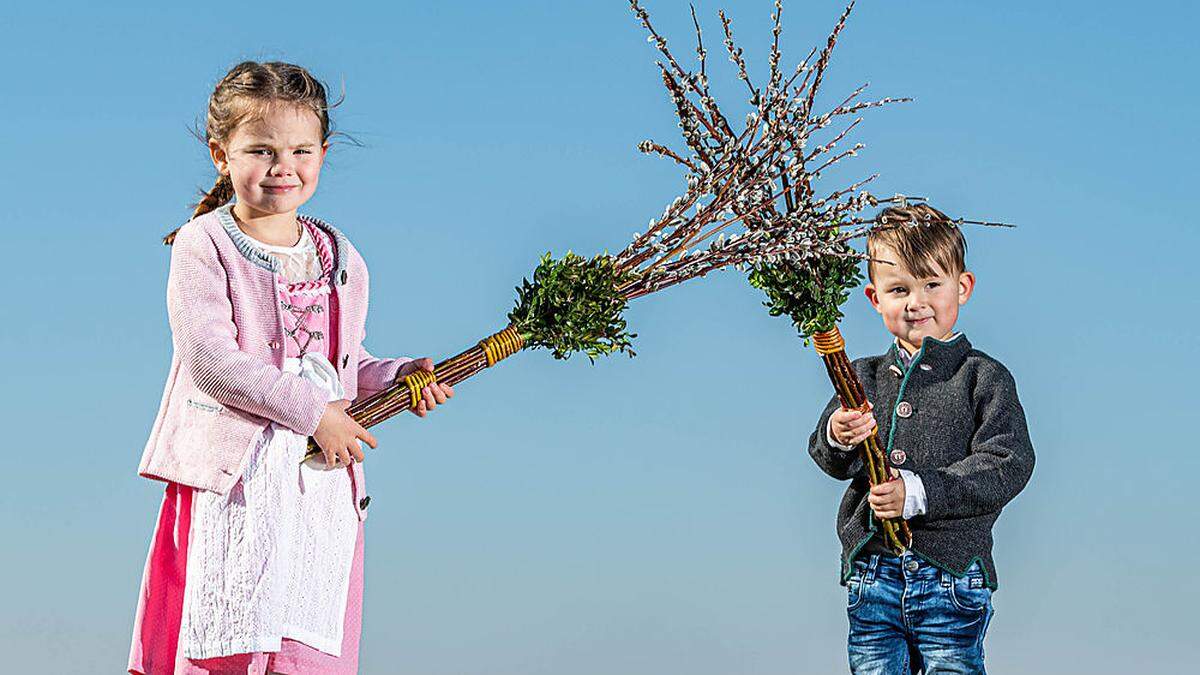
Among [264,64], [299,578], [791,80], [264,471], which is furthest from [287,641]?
[791,80]

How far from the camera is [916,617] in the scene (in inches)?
160

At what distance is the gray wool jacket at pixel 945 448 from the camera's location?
4.06 meters

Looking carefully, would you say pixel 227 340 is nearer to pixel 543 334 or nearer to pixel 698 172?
pixel 543 334

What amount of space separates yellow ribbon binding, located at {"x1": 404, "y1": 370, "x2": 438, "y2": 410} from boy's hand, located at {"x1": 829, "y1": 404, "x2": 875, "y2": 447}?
3.72 feet

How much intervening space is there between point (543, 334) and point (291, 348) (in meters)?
0.63

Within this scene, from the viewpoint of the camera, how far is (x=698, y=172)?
3.91 meters

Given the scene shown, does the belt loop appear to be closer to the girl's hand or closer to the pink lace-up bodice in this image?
the girl's hand

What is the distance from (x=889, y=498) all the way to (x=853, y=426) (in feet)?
0.70

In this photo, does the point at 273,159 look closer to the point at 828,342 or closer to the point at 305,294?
the point at 305,294

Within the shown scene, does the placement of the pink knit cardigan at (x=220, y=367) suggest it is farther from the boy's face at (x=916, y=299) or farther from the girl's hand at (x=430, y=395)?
the boy's face at (x=916, y=299)

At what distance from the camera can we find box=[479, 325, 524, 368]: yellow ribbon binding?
375cm

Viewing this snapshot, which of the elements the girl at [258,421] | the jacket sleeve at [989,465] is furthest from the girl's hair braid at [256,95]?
the jacket sleeve at [989,465]

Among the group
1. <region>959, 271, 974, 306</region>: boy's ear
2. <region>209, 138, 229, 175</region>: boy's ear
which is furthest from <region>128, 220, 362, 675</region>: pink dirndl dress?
<region>959, 271, 974, 306</region>: boy's ear

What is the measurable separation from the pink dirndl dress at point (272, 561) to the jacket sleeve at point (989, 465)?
1546 millimetres
